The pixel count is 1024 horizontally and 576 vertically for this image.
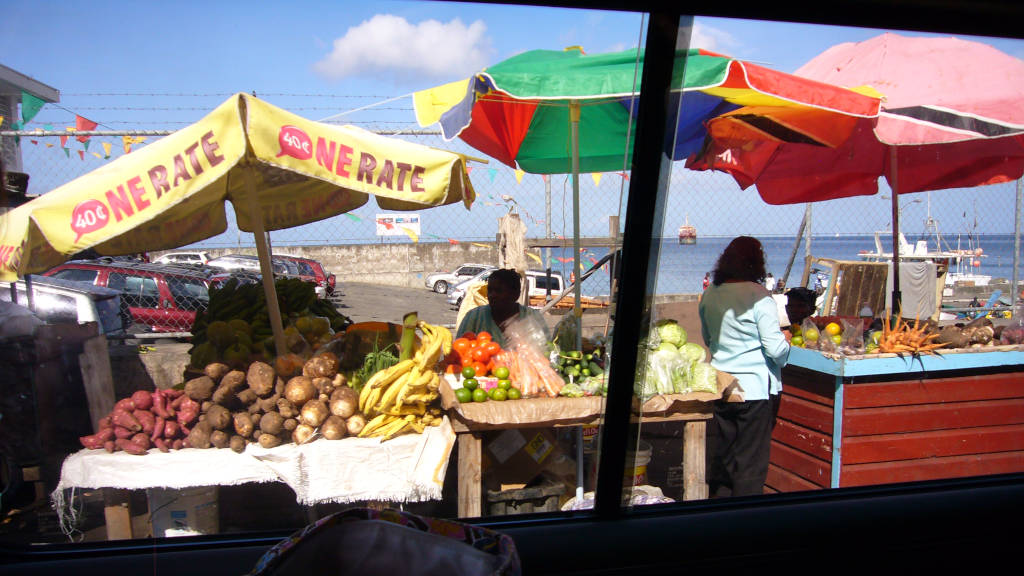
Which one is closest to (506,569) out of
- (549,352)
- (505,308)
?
(549,352)

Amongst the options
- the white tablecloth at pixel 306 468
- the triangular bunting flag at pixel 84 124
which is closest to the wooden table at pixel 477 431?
the white tablecloth at pixel 306 468

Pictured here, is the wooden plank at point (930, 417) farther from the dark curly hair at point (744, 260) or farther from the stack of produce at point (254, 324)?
the stack of produce at point (254, 324)

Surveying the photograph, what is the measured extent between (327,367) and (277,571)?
82.4 inches

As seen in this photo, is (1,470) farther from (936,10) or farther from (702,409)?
(936,10)

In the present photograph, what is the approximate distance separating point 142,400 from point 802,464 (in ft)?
13.3

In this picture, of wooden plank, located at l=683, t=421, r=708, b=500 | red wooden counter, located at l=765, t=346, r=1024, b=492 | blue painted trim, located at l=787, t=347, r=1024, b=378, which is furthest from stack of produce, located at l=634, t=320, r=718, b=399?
red wooden counter, located at l=765, t=346, r=1024, b=492

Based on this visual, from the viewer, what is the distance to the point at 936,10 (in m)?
2.10

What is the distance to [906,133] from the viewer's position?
3229 millimetres

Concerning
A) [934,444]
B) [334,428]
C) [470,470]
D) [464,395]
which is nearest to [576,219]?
[464,395]

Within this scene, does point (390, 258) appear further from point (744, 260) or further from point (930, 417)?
point (930, 417)

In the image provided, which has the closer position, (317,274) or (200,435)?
(200,435)

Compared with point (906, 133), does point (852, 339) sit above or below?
below

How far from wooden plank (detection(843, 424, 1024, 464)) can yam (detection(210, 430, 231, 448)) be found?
3.69 meters

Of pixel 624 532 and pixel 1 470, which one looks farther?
pixel 1 470
